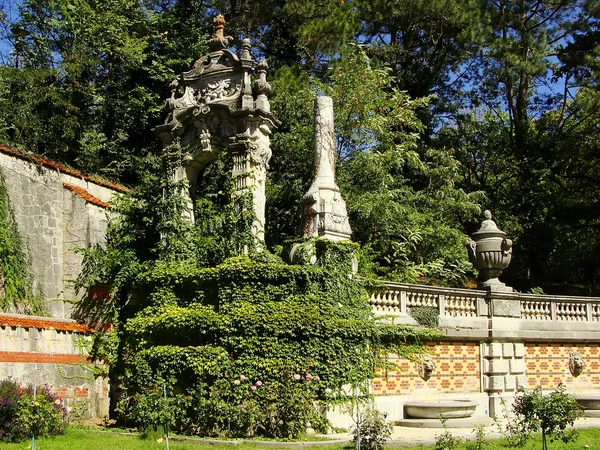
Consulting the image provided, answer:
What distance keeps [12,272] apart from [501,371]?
10.6m

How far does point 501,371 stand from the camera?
1512 centimetres

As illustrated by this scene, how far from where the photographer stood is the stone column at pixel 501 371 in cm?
1494

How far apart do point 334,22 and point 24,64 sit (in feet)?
34.7

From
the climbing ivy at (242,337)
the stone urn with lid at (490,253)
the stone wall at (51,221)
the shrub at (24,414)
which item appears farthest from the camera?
the stone wall at (51,221)

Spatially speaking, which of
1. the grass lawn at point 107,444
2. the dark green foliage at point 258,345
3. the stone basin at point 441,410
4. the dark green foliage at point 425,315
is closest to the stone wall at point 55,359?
the dark green foliage at point 258,345

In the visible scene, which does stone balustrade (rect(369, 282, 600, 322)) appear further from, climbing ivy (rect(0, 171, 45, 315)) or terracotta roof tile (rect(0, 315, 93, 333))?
climbing ivy (rect(0, 171, 45, 315))

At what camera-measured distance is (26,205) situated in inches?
641

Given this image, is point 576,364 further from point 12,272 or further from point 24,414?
point 12,272

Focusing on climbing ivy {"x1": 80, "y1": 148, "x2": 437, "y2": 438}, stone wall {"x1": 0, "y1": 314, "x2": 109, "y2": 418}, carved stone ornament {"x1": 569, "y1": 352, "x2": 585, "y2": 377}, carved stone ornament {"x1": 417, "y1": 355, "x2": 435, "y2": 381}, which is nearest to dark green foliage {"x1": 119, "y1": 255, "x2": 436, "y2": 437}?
climbing ivy {"x1": 80, "y1": 148, "x2": 437, "y2": 438}

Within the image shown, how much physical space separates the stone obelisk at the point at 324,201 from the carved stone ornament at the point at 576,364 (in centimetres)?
593

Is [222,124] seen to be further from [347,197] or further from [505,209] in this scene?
[505,209]

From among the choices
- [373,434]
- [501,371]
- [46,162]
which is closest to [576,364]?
[501,371]

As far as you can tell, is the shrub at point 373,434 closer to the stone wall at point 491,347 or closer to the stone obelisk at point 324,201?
the stone wall at point 491,347

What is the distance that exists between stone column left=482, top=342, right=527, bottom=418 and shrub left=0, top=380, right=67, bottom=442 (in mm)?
8618
